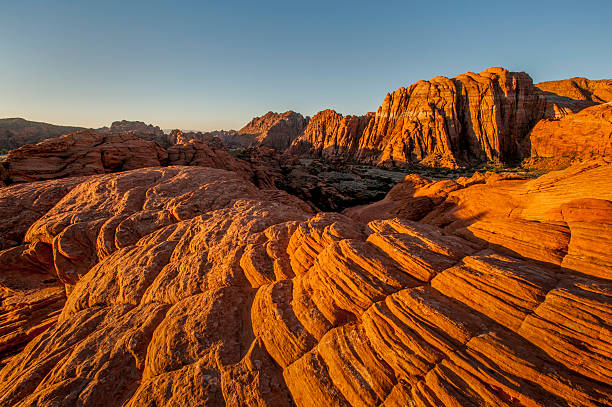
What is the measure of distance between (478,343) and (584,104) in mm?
140703

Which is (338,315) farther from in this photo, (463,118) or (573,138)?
(463,118)

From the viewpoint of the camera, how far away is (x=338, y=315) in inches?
241

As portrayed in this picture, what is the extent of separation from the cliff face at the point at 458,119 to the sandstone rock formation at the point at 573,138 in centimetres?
1105

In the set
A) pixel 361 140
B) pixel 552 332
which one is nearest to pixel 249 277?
pixel 552 332

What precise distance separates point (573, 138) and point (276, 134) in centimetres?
14668

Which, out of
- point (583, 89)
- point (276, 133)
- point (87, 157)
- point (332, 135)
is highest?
point (583, 89)

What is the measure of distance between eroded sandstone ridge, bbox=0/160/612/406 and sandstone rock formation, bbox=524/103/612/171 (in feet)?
214

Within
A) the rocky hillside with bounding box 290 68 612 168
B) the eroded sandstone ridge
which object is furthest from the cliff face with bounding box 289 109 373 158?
the eroded sandstone ridge

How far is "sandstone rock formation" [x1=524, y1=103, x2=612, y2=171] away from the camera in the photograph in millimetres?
51438

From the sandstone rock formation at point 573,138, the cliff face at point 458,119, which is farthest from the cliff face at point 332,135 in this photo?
the sandstone rock formation at point 573,138

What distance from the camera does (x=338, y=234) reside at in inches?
334

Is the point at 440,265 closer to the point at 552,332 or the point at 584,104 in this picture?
the point at 552,332

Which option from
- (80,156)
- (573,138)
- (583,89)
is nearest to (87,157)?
(80,156)

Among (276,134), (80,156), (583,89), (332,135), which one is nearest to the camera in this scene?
(80,156)
